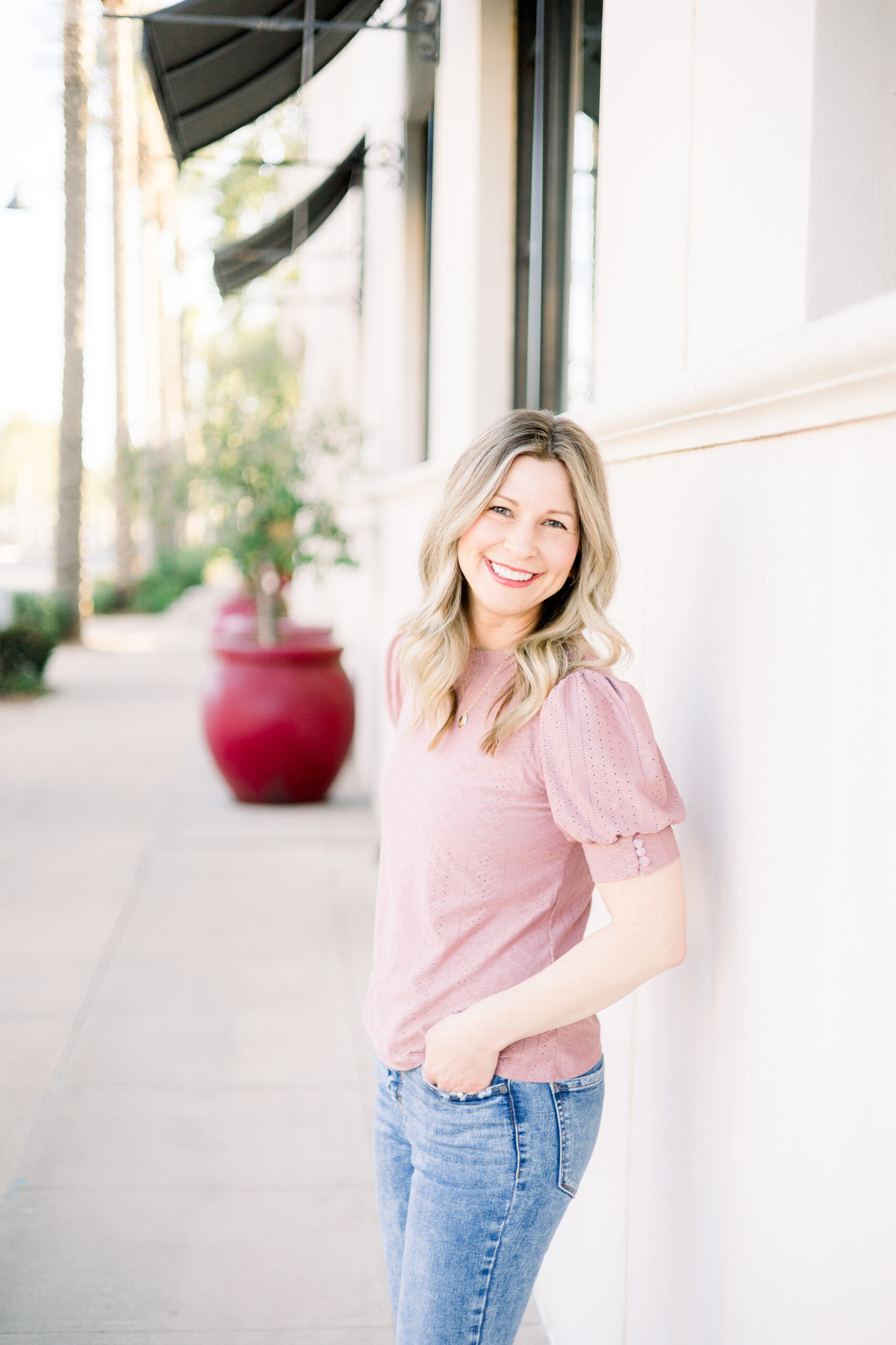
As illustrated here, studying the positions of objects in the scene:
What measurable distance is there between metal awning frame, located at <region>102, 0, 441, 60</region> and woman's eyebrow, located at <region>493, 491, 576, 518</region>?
10.8ft

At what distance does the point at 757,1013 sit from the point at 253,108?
5416 millimetres

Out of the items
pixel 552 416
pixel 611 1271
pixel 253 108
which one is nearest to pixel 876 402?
pixel 552 416

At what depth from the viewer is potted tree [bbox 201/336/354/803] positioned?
7.70m

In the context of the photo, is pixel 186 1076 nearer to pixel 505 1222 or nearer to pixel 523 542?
pixel 505 1222

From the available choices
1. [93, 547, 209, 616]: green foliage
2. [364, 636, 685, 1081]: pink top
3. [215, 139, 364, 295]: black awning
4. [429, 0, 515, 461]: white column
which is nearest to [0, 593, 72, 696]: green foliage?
[215, 139, 364, 295]: black awning

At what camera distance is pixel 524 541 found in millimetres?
1752

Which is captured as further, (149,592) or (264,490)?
(149,592)

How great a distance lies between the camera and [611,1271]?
2312 mm

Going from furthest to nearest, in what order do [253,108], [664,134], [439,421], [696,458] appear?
1. [253,108]
2. [439,421]
3. [664,134]
4. [696,458]

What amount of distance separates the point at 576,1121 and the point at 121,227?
2177cm

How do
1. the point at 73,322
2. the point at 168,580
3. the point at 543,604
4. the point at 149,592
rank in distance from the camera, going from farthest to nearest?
1. the point at 168,580
2. the point at 149,592
3. the point at 73,322
4. the point at 543,604

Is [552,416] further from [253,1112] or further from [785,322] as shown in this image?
[253,1112]

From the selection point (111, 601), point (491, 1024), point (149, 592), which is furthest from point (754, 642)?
point (149, 592)

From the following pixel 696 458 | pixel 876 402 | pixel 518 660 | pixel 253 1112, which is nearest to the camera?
pixel 876 402
